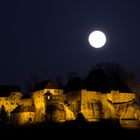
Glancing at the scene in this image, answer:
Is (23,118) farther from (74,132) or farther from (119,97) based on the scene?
(119,97)

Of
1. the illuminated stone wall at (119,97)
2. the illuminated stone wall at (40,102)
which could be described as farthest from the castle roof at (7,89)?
the illuminated stone wall at (119,97)

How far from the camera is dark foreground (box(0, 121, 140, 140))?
87250mm

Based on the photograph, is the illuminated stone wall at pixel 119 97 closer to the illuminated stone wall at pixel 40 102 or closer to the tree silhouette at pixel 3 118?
the illuminated stone wall at pixel 40 102

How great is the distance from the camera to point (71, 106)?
309 ft

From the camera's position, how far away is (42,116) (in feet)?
310

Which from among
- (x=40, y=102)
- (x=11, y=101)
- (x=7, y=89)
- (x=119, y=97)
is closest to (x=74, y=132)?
(x=40, y=102)

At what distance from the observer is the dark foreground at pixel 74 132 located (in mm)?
87250

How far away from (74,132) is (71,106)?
6.75 m

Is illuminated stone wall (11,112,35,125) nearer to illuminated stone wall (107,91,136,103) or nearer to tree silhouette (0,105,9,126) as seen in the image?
tree silhouette (0,105,9,126)

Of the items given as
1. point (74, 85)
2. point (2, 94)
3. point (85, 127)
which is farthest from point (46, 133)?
point (2, 94)

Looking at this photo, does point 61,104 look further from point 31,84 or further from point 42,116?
point 31,84

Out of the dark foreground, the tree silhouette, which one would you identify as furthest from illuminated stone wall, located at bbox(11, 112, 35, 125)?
the dark foreground

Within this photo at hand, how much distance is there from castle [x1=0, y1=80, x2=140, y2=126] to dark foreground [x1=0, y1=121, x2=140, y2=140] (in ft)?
8.76

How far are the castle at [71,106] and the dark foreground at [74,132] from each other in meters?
2.67
